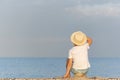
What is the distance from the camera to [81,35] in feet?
38.9

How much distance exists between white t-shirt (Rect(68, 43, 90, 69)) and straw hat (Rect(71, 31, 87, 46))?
10cm

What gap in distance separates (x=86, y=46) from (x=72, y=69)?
662 millimetres

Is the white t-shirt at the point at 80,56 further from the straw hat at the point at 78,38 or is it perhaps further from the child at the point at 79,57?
the straw hat at the point at 78,38

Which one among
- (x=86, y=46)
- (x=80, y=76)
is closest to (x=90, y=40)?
(x=86, y=46)

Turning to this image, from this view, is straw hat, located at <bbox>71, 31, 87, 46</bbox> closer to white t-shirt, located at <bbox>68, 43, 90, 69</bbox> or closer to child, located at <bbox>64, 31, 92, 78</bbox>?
child, located at <bbox>64, 31, 92, 78</bbox>

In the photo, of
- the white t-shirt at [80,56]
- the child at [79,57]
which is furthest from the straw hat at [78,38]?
the white t-shirt at [80,56]

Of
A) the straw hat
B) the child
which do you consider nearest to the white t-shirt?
the child

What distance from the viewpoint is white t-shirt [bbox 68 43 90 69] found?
11.7 metres

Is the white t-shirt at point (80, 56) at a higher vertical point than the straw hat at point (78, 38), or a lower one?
lower

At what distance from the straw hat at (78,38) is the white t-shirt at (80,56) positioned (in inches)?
4.0

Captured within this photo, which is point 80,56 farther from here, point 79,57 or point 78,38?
point 78,38

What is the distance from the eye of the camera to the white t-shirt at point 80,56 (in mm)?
11703

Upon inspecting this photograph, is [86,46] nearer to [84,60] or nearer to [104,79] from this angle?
[84,60]

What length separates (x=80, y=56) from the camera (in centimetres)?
1173
